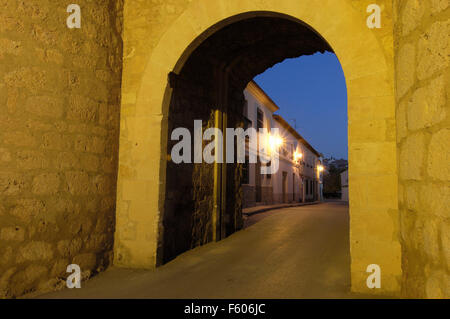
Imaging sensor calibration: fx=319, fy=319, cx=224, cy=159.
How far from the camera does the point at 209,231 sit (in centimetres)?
536

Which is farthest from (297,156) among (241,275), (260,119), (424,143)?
(424,143)

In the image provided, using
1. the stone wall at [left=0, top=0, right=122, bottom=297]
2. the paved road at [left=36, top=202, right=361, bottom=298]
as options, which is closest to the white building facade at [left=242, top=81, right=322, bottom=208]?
the paved road at [left=36, top=202, right=361, bottom=298]

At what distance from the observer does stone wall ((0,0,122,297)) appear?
9.71 feet

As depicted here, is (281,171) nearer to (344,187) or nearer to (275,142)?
(275,142)

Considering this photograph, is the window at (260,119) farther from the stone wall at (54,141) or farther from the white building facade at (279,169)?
the stone wall at (54,141)

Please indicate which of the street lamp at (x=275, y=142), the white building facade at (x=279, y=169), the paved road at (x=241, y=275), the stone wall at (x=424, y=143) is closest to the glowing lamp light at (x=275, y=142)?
the street lamp at (x=275, y=142)

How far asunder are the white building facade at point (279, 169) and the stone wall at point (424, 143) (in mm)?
11107

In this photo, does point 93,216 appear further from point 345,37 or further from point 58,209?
point 345,37

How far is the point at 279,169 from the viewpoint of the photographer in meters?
19.9

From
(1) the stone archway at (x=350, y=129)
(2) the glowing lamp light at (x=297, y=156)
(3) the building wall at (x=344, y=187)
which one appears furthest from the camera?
(3) the building wall at (x=344, y=187)

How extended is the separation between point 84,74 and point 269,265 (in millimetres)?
3119

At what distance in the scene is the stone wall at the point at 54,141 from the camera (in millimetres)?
2959
